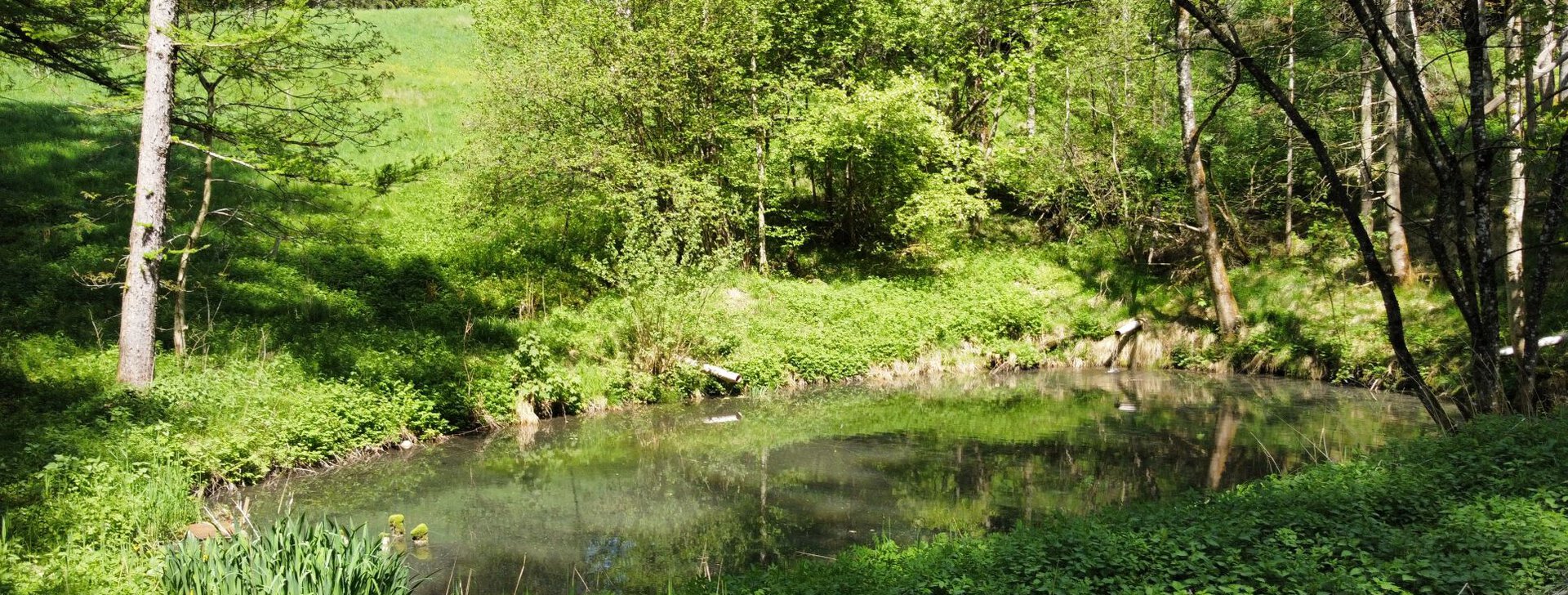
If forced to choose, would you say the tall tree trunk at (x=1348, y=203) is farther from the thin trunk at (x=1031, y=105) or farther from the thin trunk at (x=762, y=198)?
the thin trunk at (x=1031, y=105)

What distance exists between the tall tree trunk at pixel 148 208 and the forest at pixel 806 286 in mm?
44

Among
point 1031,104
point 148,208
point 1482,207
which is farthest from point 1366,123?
point 148,208

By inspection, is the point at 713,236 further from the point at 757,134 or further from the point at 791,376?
the point at 791,376

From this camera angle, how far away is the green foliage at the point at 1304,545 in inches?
202

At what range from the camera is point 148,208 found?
10.6 meters

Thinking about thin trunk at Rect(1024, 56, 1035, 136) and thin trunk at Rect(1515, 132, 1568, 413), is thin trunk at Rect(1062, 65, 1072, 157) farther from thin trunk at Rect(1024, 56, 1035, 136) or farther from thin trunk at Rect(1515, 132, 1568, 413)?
thin trunk at Rect(1515, 132, 1568, 413)

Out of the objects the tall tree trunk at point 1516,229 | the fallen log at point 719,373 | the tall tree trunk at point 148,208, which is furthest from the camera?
the fallen log at point 719,373

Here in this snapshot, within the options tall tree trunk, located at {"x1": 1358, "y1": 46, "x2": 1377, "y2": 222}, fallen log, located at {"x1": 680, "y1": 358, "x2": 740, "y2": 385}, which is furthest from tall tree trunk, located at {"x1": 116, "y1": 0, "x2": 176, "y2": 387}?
tall tree trunk, located at {"x1": 1358, "y1": 46, "x2": 1377, "y2": 222}

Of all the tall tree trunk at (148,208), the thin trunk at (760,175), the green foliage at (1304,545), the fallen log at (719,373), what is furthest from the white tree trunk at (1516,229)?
the tall tree trunk at (148,208)

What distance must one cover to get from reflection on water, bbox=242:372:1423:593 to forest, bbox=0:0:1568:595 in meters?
0.12

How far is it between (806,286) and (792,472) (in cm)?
962

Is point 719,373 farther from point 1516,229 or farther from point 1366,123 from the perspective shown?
point 1366,123

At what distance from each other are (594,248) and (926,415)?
8915 mm

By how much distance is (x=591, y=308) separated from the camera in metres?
17.9
